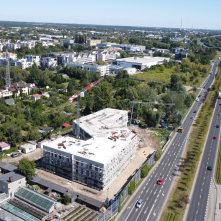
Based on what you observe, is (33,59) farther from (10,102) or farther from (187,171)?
(187,171)

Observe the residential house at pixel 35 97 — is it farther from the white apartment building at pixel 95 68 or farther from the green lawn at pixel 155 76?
the green lawn at pixel 155 76

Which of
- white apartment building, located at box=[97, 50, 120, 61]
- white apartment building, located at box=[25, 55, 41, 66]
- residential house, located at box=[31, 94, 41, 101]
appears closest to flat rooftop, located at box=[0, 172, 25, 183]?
residential house, located at box=[31, 94, 41, 101]

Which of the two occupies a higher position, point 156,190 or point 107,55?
point 107,55

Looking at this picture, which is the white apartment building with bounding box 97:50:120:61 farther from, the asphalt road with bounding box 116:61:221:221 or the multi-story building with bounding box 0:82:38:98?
the asphalt road with bounding box 116:61:221:221

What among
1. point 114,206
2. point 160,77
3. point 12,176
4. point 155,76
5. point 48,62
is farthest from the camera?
point 48,62

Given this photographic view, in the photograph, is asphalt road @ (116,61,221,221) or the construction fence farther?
asphalt road @ (116,61,221,221)

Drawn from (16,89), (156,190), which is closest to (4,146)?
(156,190)

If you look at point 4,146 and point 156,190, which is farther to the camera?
point 4,146
